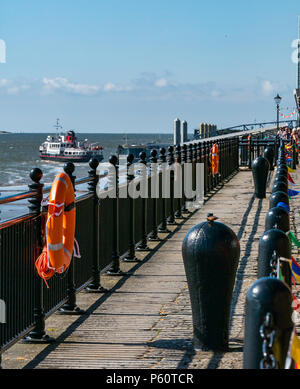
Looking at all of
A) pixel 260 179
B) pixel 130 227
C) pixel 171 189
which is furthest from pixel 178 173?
pixel 130 227

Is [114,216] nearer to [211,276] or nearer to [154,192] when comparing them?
[154,192]

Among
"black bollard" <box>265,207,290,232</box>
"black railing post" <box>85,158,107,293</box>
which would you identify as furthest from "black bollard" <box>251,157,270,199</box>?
"black bollard" <box>265,207,290,232</box>

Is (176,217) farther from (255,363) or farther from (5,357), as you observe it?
(255,363)

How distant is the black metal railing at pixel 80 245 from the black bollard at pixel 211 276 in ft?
4.43

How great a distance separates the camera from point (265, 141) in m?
34.3

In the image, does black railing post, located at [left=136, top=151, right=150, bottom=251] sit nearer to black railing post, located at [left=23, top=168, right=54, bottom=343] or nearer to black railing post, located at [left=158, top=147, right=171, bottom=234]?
black railing post, located at [left=158, top=147, right=171, bottom=234]

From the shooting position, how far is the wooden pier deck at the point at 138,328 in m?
6.05

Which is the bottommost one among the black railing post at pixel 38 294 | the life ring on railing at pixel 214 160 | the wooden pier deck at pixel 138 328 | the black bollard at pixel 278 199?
the wooden pier deck at pixel 138 328

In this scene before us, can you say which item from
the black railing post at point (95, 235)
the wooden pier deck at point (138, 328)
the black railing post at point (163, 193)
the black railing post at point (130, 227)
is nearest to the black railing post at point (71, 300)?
the wooden pier deck at point (138, 328)

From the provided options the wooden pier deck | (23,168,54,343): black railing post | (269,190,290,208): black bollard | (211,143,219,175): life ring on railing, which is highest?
(211,143,219,175): life ring on railing

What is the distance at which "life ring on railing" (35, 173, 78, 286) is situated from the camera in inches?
259

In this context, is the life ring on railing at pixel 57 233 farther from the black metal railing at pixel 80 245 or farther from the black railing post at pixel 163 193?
the black railing post at pixel 163 193

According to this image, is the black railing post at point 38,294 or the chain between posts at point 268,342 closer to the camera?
the chain between posts at point 268,342

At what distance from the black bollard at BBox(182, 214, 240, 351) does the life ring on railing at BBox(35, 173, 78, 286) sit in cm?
114
